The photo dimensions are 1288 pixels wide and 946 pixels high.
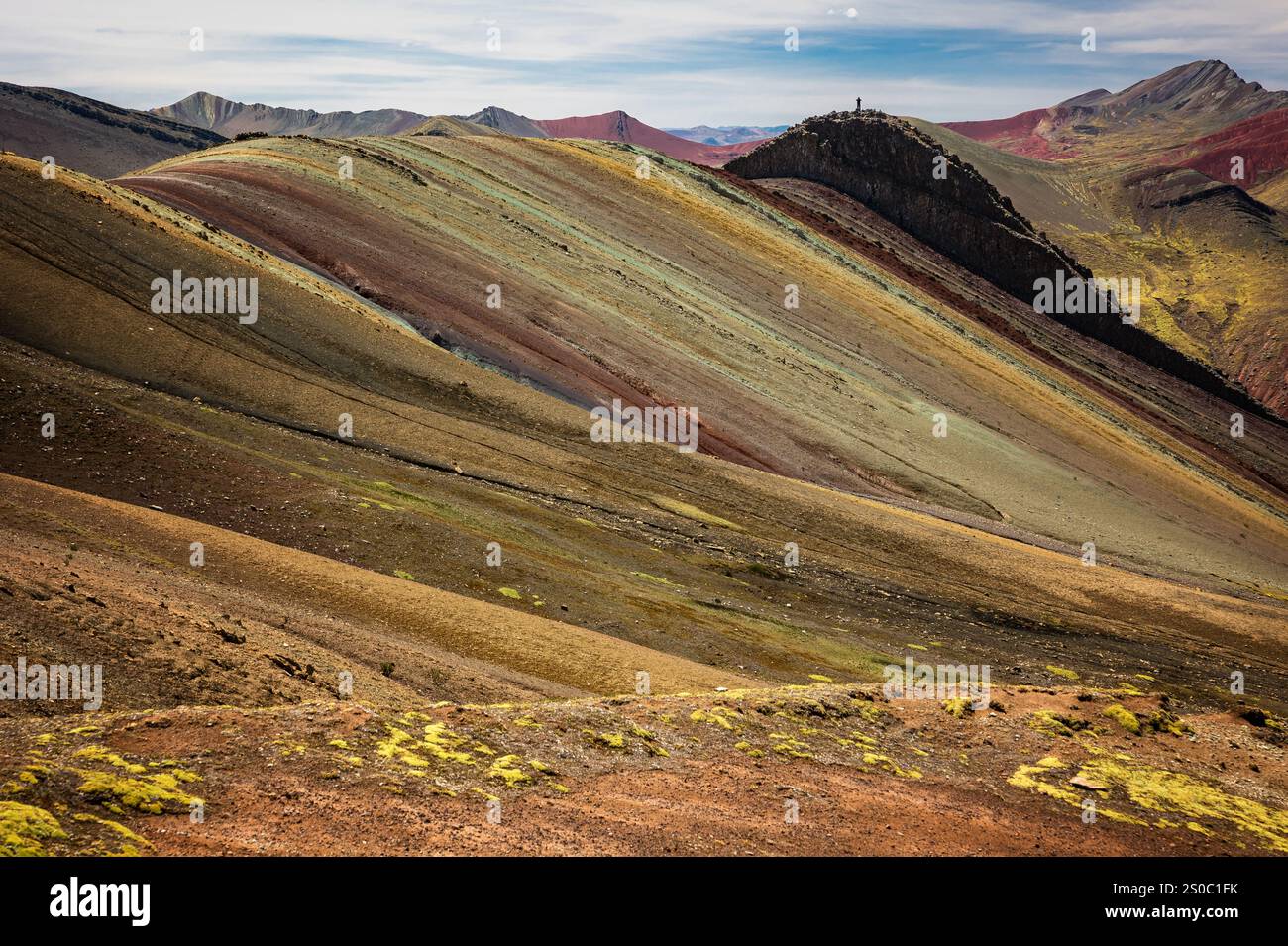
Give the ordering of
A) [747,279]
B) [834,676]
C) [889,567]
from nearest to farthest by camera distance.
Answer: [834,676] → [889,567] → [747,279]

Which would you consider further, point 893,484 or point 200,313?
point 893,484

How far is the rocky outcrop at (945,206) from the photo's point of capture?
288ft

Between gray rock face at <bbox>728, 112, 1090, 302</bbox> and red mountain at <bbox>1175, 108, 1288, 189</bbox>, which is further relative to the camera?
red mountain at <bbox>1175, 108, 1288, 189</bbox>

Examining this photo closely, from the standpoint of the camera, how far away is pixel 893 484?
4669cm

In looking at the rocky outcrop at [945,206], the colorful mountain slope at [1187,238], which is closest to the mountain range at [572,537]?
the rocky outcrop at [945,206]

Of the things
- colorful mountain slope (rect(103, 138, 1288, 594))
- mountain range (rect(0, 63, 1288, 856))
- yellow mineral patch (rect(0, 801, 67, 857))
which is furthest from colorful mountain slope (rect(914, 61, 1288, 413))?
yellow mineral patch (rect(0, 801, 67, 857))

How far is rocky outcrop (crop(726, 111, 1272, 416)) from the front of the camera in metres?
87.8

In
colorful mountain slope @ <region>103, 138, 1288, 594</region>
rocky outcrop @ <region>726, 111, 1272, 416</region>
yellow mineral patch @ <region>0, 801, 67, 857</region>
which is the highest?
rocky outcrop @ <region>726, 111, 1272, 416</region>

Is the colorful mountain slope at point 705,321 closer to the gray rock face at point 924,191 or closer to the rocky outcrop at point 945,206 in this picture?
the rocky outcrop at point 945,206

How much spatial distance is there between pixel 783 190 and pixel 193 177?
5645cm

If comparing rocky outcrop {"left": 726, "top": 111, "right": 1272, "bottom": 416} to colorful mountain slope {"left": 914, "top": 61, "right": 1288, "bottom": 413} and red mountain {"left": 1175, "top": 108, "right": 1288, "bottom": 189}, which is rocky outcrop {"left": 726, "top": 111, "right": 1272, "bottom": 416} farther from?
red mountain {"left": 1175, "top": 108, "right": 1288, "bottom": 189}

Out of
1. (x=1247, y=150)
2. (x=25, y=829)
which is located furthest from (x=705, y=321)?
(x=1247, y=150)
